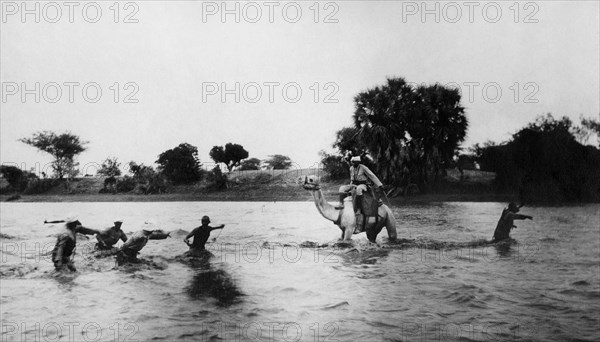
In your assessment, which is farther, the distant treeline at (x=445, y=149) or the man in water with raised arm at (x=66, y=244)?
the distant treeline at (x=445, y=149)

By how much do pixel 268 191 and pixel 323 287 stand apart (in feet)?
19.2

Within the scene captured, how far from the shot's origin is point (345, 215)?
1107 cm

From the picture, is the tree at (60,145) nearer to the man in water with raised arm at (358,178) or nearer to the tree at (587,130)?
the man in water with raised arm at (358,178)

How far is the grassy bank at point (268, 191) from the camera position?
1252 centimetres

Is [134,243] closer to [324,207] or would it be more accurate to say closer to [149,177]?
[149,177]

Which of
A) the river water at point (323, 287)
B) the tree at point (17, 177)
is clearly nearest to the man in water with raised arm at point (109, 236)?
the river water at point (323, 287)

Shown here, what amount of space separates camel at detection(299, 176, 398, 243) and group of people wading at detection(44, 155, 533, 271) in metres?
0.27

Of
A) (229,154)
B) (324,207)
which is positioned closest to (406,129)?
(324,207)

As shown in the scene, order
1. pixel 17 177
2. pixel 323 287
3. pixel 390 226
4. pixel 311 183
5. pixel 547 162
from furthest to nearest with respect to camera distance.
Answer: pixel 17 177
pixel 547 162
pixel 390 226
pixel 311 183
pixel 323 287

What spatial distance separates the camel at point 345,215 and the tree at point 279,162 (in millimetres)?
1628

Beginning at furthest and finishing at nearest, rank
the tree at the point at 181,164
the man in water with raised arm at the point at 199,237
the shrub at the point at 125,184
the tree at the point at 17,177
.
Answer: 1. the tree at the point at 17,177
2. the shrub at the point at 125,184
3. the tree at the point at 181,164
4. the man in water with raised arm at the point at 199,237

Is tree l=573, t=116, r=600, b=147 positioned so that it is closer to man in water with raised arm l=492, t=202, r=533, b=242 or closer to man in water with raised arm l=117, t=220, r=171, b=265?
man in water with raised arm l=492, t=202, r=533, b=242

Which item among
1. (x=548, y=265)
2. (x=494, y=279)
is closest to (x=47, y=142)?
(x=494, y=279)

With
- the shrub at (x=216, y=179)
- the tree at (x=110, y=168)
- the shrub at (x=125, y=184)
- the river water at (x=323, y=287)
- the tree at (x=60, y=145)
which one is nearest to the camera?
the river water at (x=323, y=287)
